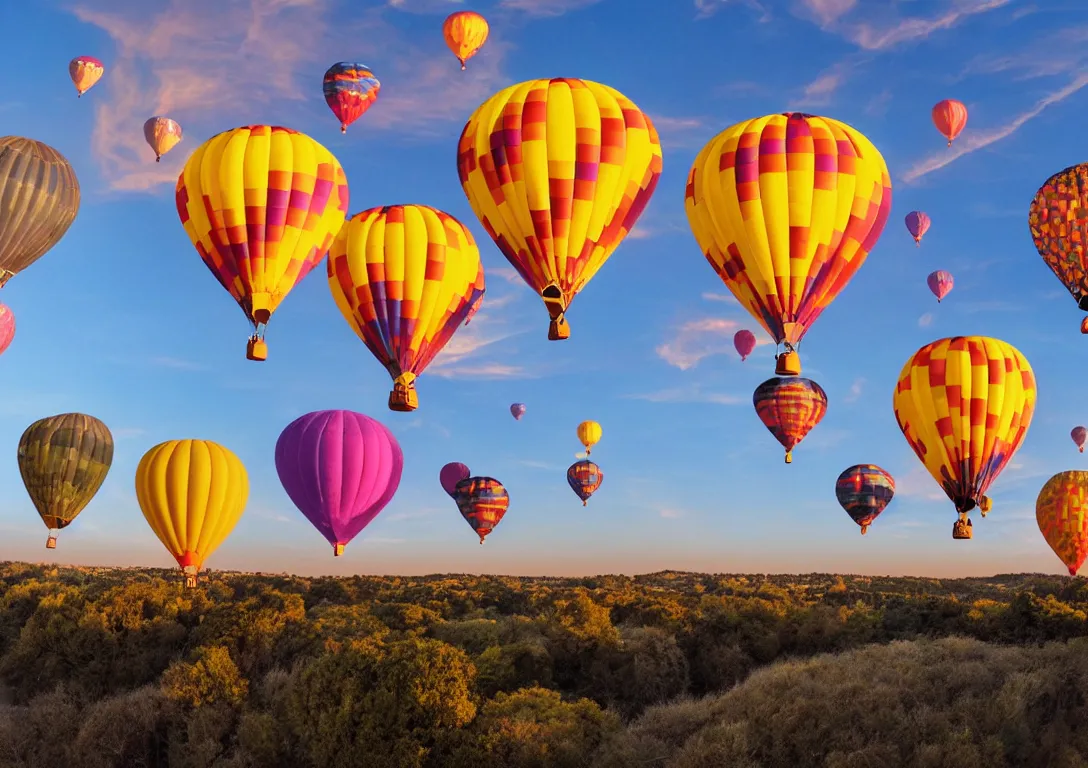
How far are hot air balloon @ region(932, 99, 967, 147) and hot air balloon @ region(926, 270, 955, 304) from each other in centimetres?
752

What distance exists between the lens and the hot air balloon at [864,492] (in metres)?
51.3

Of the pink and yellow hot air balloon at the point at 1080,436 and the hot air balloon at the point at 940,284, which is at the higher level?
the hot air balloon at the point at 940,284

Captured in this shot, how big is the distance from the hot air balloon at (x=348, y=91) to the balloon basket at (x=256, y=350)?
14225 millimetres

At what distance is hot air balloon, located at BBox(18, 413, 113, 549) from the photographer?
40719 millimetres

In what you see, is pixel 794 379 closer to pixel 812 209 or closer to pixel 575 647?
pixel 575 647

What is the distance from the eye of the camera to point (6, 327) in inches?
1626

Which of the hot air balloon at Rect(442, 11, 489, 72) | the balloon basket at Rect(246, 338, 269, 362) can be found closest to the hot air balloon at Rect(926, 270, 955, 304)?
the hot air balloon at Rect(442, 11, 489, 72)

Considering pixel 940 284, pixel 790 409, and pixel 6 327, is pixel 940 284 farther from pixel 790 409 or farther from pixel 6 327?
pixel 6 327

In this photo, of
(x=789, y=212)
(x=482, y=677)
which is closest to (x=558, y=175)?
(x=789, y=212)

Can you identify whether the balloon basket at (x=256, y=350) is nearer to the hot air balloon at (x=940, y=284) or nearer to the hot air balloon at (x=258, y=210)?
the hot air balloon at (x=258, y=210)

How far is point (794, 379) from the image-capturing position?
145 ft

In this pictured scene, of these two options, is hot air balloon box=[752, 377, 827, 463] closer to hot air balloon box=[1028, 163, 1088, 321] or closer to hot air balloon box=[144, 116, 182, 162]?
hot air balloon box=[1028, 163, 1088, 321]

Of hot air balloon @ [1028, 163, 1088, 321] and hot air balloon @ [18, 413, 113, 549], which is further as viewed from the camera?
hot air balloon @ [18, 413, 113, 549]

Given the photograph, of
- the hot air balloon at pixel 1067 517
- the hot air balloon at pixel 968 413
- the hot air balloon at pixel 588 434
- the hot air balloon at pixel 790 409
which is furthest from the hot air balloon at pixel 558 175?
the hot air balloon at pixel 588 434
